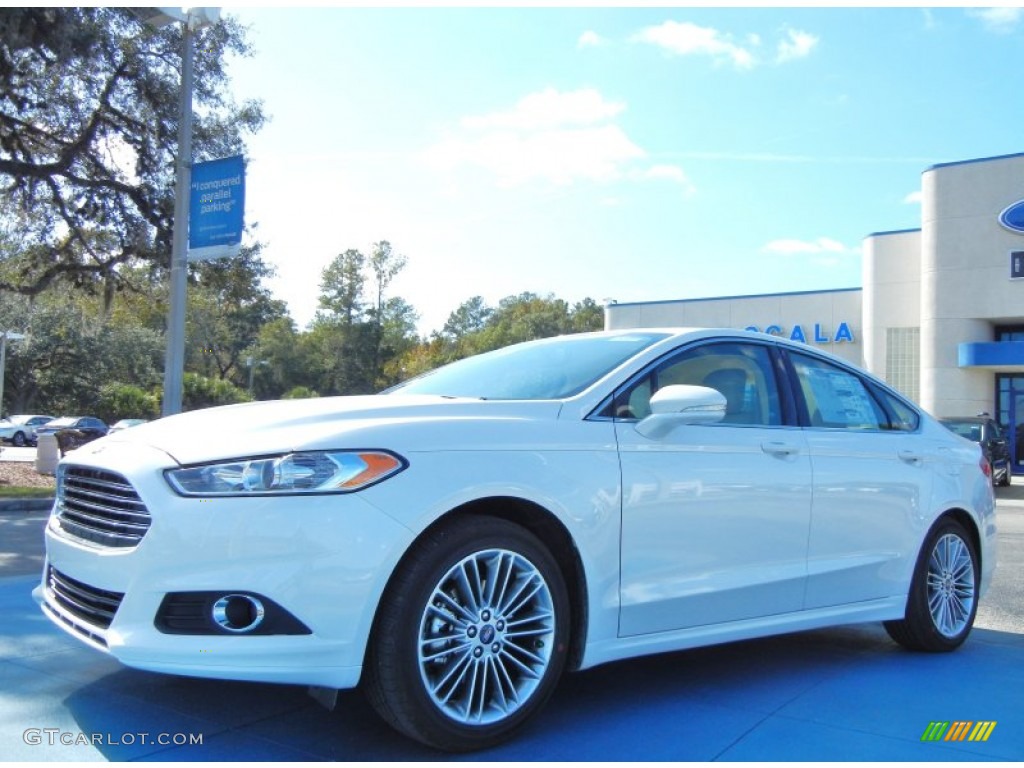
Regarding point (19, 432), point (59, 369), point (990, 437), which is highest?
point (59, 369)

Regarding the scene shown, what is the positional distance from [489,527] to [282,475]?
2.45 ft

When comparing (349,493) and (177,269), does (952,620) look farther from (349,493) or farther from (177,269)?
(177,269)

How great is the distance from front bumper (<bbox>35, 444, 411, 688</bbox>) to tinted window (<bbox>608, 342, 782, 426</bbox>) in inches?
65.9

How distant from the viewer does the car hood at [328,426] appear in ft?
10.5

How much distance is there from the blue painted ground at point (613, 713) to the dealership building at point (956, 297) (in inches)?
975

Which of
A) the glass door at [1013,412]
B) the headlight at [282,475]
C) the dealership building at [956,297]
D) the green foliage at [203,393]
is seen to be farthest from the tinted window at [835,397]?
the green foliage at [203,393]

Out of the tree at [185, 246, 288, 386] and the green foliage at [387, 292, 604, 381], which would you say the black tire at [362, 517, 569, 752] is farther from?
the green foliage at [387, 292, 604, 381]

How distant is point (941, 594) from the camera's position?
518cm

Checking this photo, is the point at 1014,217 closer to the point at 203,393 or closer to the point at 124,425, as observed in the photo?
the point at 124,425

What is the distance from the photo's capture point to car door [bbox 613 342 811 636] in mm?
3789

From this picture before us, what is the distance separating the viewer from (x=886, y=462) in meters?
4.91

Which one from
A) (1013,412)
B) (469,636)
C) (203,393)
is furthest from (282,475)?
(203,393)

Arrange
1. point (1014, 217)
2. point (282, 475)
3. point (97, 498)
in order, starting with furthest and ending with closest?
point (1014, 217) → point (97, 498) → point (282, 475)

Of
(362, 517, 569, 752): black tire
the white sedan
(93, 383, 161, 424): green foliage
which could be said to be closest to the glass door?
the white sedan
